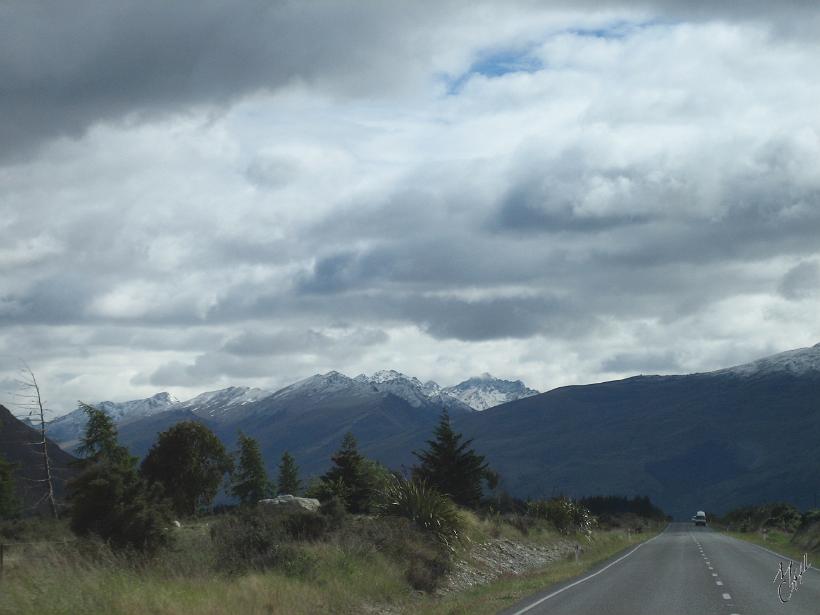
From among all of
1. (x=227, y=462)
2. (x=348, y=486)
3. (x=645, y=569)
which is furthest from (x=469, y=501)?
(x=227, y=462)

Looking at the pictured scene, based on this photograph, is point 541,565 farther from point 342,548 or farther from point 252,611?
point 252,611

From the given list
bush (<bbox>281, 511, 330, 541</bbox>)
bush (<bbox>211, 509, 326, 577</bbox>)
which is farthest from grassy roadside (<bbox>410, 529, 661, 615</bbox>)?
bush (<bbox>281, 511, 330, 541</bbox>)

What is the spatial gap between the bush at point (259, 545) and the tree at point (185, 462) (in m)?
44.7

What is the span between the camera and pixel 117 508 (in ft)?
96.4

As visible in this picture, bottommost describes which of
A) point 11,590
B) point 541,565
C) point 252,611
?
point 541,565

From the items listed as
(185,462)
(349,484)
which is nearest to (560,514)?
Answer: (349,484)

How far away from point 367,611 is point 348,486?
94.3 ft

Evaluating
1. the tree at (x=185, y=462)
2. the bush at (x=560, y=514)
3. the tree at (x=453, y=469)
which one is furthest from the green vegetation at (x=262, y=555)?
the tree at (x=185, y=462)

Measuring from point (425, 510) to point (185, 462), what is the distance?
138 ft

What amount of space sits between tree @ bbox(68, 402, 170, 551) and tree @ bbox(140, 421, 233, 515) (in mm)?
41548

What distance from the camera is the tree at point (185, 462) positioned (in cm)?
7269

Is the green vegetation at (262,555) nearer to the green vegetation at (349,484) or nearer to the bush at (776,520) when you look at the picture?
the green vegetation at (349,484)

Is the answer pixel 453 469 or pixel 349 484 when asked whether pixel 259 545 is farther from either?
pixel 453 469

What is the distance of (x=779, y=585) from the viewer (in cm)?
2652
